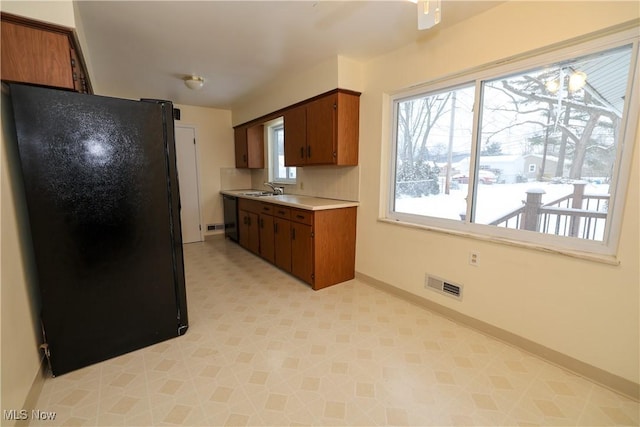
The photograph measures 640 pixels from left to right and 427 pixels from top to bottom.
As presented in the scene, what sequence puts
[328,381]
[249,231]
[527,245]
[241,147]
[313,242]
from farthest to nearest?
1. [241,147]
2. [249,231]
3. [313,242]
4. [527,245]
5. [328,381]

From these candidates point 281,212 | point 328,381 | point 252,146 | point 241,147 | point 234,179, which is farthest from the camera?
point 234,179

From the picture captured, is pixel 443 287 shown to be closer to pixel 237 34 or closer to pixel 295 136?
pixel 295 136

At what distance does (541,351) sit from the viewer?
1.87m

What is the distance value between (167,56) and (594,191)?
12.0ft

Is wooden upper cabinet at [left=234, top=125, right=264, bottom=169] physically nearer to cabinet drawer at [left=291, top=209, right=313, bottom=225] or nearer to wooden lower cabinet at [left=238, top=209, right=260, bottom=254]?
wooden lower cabinet at [left=238, top=209, right=260, bottom=254]

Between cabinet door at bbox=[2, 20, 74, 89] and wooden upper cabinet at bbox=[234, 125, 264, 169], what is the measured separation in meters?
3.16

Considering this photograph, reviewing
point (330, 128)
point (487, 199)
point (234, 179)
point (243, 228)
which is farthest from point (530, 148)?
point (234, 179)

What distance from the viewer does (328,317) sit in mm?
2396

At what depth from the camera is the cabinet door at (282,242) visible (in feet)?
10.7

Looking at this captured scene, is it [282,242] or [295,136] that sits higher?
[295,136]

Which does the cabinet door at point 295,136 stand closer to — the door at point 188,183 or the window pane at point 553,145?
the window pane at point 553,145

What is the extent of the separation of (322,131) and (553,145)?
1979 millimetres

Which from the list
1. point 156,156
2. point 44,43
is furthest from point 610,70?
point 44,43

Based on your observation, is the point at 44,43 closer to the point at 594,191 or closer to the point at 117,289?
the point at 117,289
